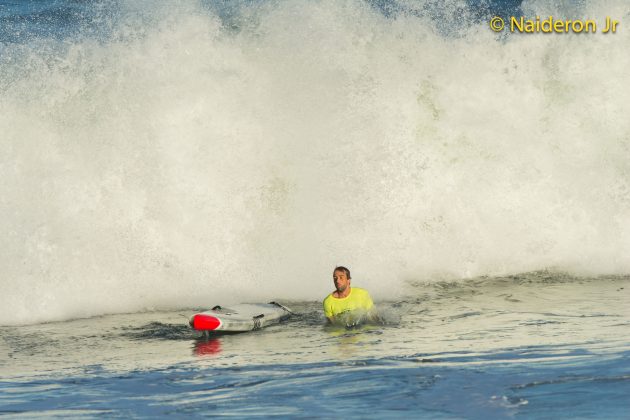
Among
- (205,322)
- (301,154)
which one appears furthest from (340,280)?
→ (301,154)

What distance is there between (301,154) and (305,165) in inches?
8.5

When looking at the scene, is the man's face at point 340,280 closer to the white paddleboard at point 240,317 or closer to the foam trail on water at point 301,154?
the white paddleboard at point 240,317

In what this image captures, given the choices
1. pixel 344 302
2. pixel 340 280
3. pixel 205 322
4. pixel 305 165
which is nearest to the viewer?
pixel 205 322

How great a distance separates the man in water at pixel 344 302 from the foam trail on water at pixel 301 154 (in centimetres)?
236

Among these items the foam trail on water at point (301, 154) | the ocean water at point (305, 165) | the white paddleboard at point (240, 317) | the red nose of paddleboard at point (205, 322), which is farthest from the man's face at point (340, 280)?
the foam trail on water at point (301, 154)

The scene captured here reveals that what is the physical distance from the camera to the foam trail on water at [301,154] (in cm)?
1560

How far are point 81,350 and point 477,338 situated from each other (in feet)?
14.6

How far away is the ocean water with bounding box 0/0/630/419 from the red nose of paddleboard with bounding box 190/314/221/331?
548mm

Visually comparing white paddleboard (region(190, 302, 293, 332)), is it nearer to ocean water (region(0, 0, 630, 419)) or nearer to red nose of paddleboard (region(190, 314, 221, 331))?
red nose of paddleboard (region(190, 314, 221, 331))

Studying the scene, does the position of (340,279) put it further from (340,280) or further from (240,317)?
(240,317)

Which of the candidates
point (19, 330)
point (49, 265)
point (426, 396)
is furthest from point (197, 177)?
point (426, 396)

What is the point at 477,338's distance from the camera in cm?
1088

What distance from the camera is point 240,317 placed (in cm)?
1238

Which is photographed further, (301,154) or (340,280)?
(301,154)
